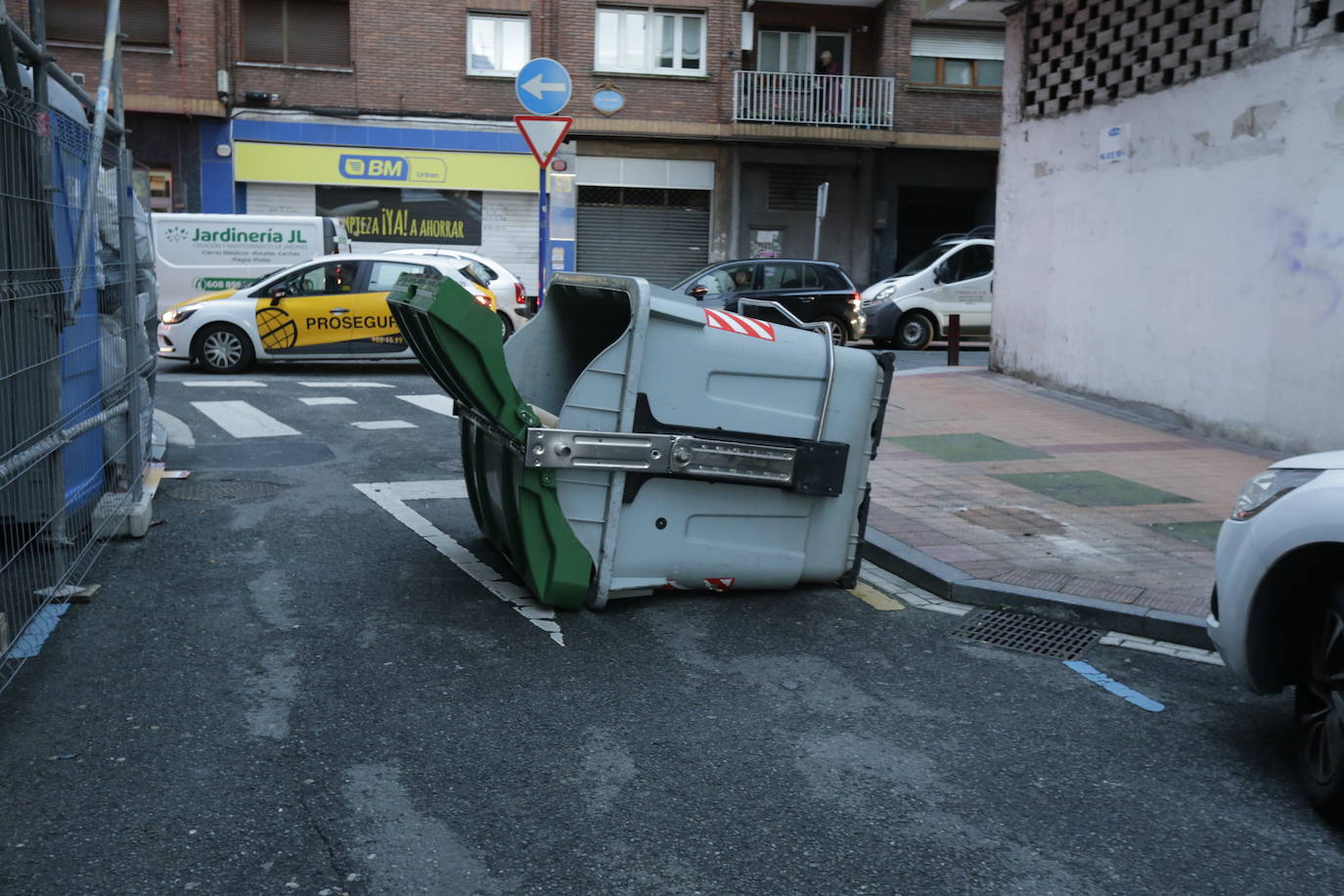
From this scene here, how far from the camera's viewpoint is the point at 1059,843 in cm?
354

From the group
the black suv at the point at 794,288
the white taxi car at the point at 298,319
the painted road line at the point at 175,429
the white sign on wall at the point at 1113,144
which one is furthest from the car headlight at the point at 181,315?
the white sign on wall at the point at 1113,144

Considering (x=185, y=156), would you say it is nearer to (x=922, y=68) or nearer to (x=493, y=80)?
(x=493, y=80)

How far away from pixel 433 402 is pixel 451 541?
6040 mm

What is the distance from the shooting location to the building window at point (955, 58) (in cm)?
2866

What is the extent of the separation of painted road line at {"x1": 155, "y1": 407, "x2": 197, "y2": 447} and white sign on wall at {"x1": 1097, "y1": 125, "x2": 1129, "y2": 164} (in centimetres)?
882

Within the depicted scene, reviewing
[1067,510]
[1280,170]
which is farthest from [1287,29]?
[1067,510]

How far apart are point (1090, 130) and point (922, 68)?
16840 mm

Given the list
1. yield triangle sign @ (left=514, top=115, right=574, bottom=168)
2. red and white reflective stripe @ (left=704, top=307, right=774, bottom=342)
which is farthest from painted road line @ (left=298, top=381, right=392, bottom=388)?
red and white reflective stripe @ (left=704, top=307, right=774, bottom=342)

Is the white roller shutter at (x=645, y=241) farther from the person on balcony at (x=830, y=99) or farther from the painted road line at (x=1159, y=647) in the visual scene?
the painted road line at (x=1159, y=647)

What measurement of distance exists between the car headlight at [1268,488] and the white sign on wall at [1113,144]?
28.9ft

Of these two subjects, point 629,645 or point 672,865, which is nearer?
point 672,865

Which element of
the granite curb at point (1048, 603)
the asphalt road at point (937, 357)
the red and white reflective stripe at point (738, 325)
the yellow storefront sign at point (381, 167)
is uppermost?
the yellow storefront sign at point (381, 167)

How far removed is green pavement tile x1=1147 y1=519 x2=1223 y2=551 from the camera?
23.4ft

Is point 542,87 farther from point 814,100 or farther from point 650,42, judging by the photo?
point 814,100
